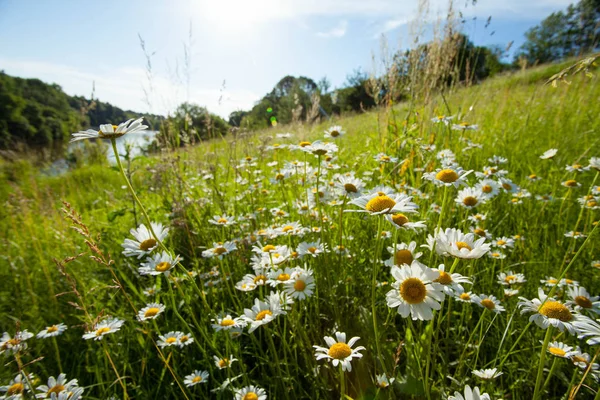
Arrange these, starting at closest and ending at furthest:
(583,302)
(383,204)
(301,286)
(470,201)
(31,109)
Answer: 1. (383,204)
2. (583,302)
3. (301,286)
4. (470,201)
5. (31,109)

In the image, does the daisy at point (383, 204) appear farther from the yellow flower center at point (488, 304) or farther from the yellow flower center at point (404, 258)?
the yellow flower center at point (488, 304)

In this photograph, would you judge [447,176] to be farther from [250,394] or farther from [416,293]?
[250,394]

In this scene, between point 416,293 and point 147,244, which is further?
point 147,244

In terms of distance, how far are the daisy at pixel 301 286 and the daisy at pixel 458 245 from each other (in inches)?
21.2

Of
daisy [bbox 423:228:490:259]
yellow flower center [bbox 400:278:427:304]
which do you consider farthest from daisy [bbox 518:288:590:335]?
yellow flower center [bbox 400:278:427:304]

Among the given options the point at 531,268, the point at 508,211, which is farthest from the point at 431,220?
the point at 508,211

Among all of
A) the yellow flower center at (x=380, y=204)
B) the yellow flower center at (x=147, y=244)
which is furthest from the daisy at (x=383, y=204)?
the yellow flower center at (x=147, y=244)

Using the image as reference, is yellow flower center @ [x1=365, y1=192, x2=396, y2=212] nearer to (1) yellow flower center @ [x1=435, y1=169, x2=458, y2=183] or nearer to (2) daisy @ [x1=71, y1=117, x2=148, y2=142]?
(1) yellow flower center @ [x1=435, y1=169, x2=458, y2=183]

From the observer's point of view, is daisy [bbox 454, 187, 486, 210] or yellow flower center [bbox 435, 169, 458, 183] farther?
daisy [bbox 454, 187, 486, 210]

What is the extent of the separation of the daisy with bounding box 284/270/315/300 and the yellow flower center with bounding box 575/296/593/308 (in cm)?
97

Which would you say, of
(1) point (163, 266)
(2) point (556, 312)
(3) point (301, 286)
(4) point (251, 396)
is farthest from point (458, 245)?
(1) point (163, 266)

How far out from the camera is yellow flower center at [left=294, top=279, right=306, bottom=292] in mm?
1188

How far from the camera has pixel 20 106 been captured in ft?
48.4

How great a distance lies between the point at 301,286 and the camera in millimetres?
1197
